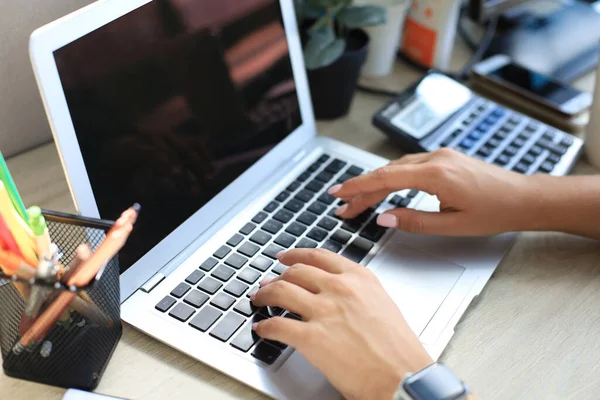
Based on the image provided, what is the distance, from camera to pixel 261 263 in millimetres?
638

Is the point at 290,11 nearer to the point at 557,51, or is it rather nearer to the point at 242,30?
the point at 242,30

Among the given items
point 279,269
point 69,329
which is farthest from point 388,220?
point 69,329

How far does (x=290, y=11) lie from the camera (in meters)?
0.74

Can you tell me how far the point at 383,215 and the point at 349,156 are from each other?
0.13 metres

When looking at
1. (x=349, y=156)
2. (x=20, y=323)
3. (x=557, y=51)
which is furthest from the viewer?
(x=557, y=51)

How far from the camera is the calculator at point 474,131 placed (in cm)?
81

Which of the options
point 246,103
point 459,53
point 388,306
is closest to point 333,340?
point 388,306

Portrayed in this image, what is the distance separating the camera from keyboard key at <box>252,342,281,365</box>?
552 mm

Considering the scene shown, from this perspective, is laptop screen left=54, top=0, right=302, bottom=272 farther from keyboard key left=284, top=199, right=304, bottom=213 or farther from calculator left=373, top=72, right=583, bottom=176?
calculator left=373, top=72, right=583, bottom=176

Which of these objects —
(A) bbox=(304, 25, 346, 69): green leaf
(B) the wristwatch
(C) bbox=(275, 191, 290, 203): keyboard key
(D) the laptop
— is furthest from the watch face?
(A) bbox=(304, 25, 346, 69): green leaf

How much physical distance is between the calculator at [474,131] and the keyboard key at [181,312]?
1.28 ft

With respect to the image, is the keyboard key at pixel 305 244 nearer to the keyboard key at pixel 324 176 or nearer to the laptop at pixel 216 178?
the laptop at pixel 216 178

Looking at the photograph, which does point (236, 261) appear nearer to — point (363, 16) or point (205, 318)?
point (205, 318)

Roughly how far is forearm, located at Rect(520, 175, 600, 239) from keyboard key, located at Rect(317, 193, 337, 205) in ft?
0.72
